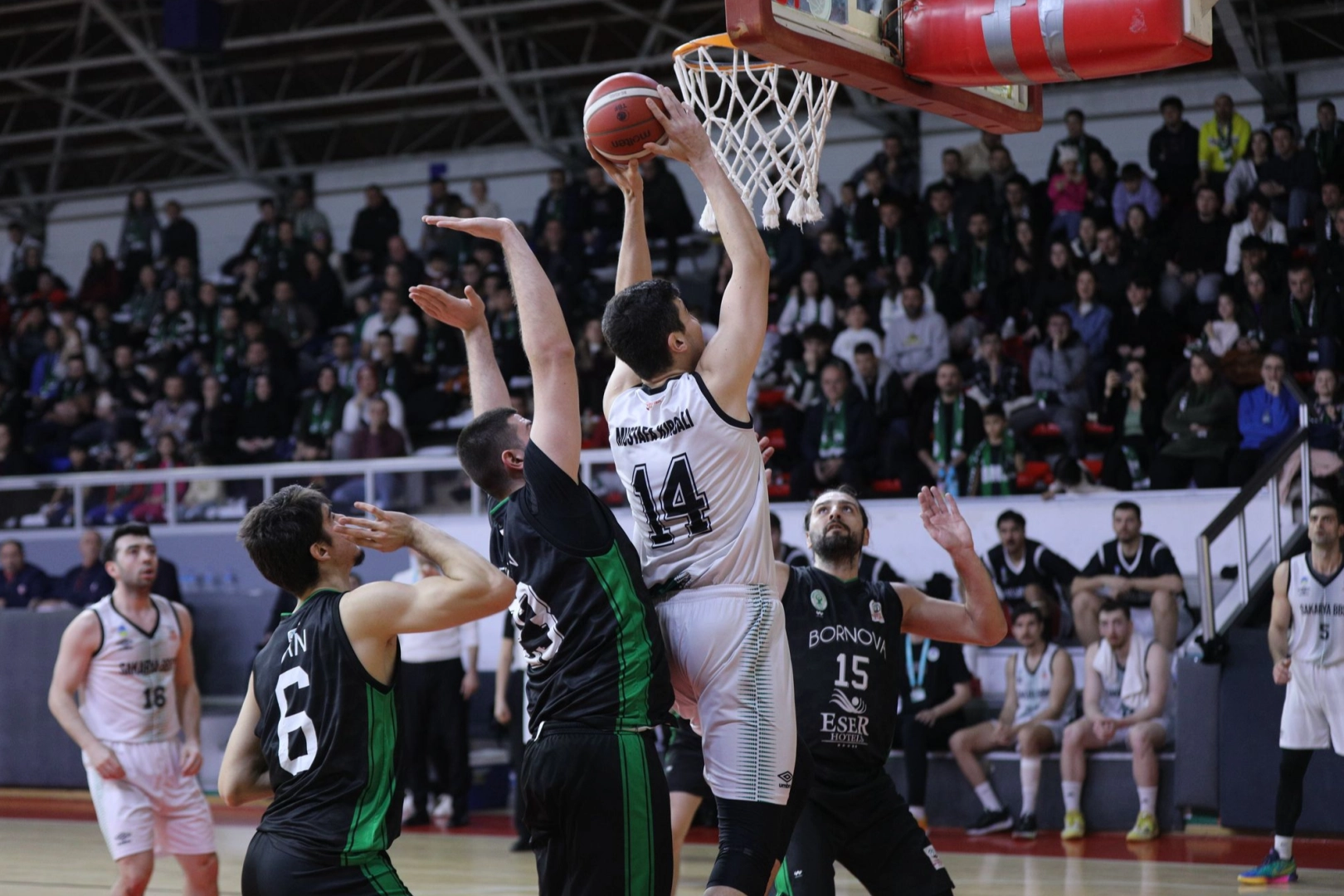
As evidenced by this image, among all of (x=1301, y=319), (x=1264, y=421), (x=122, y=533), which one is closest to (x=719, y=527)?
(x=122, y=533)

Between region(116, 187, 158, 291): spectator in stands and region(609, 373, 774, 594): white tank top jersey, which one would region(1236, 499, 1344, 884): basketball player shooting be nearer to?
region(609, 373, 774, 594): white tank top jersey

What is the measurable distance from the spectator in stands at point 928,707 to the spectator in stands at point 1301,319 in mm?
4220

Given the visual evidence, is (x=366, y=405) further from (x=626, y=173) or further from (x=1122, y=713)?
(x=626, y=173)

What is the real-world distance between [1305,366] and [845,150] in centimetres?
690

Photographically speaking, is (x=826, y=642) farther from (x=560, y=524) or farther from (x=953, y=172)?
(x=953, y=172)

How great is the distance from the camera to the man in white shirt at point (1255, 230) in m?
13.4

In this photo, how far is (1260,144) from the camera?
45.9 feet

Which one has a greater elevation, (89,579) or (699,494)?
(699,494)

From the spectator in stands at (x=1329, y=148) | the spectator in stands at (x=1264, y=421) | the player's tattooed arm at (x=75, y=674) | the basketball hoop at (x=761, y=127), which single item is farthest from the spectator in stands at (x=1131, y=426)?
the player's tattooed arm at (x=75, y=674)

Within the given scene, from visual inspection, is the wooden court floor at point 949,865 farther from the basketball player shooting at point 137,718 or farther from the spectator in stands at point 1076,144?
the spectator in stands at point 1076,144

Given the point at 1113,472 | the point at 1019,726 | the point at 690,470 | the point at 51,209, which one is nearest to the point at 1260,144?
the point at 1113,472

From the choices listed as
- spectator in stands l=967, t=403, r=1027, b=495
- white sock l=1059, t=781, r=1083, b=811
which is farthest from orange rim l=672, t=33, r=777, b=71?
spectator in stands l=967, t=403, r=1027, b=495

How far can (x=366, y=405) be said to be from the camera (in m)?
15.4

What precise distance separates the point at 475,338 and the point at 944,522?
162cm
